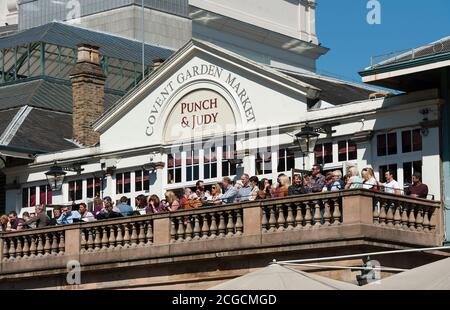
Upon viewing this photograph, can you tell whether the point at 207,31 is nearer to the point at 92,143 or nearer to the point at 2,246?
the point at 92,143

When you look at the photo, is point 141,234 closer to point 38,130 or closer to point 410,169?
point 410,169

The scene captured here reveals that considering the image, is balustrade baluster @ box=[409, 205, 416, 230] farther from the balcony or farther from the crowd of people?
the crowd of people

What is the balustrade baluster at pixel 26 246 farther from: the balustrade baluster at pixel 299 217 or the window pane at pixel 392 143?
the window pane at pixel 392 143

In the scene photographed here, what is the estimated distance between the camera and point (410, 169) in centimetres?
3775

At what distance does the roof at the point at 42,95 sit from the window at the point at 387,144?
14155 millimetres

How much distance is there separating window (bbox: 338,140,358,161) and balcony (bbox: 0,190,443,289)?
3357 mm

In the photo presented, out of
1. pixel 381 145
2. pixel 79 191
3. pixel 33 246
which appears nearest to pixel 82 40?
pixel 79 191

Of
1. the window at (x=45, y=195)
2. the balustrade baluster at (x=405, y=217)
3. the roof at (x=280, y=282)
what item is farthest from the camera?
the window at (x=45, y=195)

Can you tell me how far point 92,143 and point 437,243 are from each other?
584 inches

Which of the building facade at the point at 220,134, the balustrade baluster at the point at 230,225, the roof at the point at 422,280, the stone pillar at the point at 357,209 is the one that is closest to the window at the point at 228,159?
the building facade at the point at 220,134

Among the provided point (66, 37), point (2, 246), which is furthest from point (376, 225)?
point (66, 37)

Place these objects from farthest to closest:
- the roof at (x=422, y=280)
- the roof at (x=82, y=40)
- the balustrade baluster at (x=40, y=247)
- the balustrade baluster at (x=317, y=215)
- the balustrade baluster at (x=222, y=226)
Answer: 1. the roof at (x=82, y=40)
2. the balustrade baluster at (x=40, y=247)
3. the balustrade baluster at (x=222, y=226)
4. the balustrade baluster at (x=317, y=215)
5. the roof at (x=422, y=280)

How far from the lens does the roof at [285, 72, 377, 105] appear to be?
136 feet

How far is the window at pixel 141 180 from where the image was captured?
43781 mm
